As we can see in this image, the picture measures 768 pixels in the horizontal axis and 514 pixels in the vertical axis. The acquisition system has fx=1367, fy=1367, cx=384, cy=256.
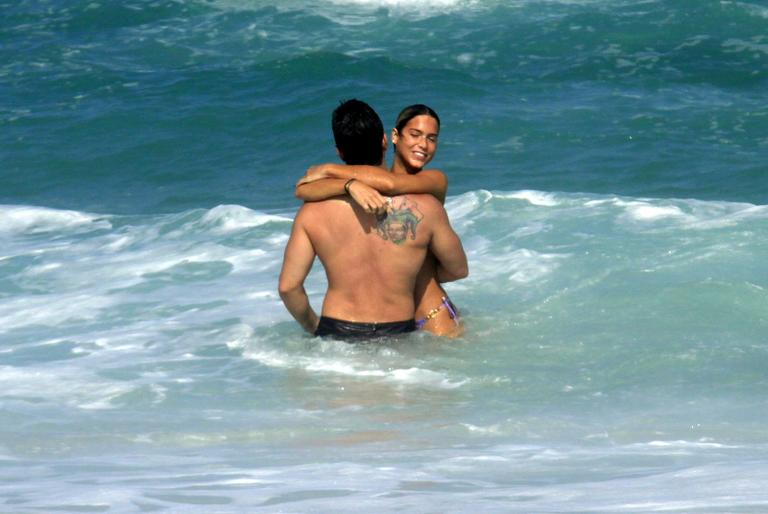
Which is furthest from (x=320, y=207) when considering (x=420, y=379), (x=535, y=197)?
(x=535, y=197)

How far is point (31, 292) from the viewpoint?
7.60 meters

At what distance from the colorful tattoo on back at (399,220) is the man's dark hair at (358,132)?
0.62 ft

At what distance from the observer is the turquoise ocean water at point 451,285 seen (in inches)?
166

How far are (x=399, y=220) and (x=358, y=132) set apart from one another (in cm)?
41

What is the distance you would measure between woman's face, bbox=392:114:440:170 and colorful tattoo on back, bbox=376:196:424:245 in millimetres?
171

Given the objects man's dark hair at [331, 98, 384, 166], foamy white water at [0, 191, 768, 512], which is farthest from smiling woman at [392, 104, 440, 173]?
foamy white water at [0, 191, 768, 512]

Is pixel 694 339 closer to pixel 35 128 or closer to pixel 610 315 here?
pixel 610 315

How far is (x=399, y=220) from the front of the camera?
5.43 meters

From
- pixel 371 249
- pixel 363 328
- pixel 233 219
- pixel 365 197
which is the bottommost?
pixel 233 219

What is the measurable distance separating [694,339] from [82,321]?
118 inches

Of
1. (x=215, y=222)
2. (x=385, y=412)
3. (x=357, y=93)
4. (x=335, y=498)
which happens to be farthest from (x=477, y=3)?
(x=335, y=498)

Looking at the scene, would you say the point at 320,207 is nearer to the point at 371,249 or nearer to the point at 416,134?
the point at 371,249

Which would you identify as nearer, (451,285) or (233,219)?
(451,285)

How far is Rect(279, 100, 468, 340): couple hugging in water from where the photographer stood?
5.32 m
